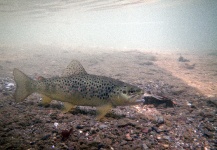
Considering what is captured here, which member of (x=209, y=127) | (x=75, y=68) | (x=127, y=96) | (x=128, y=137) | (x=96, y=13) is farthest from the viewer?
(x=96, y=13)

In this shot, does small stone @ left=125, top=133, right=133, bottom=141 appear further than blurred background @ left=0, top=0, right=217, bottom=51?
No

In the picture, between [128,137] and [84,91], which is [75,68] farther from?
[128,137]

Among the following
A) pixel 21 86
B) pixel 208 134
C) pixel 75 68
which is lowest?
pixel 208 134

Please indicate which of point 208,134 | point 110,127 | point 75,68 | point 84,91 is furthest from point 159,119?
point 75,68

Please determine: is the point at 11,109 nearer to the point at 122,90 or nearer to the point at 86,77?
the point at 86,77

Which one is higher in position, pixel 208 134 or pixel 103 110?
pixel 103 110

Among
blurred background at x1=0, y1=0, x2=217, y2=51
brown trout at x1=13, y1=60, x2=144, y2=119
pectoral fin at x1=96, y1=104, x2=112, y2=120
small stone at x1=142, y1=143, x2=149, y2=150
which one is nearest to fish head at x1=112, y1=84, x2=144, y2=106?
brown trout at x1=13, y1=60, x2=144, y2=119

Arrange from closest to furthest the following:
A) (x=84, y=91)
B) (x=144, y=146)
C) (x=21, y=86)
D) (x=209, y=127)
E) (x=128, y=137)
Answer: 1. (x=144, y=146)
2. (x=128, y=137)
3. (x=84, y=91)
4. (x=21, y=86)
5. (x=209, y=127)

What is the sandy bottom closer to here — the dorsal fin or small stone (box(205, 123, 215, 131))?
small stone (box(205, 123, 215, 131))
